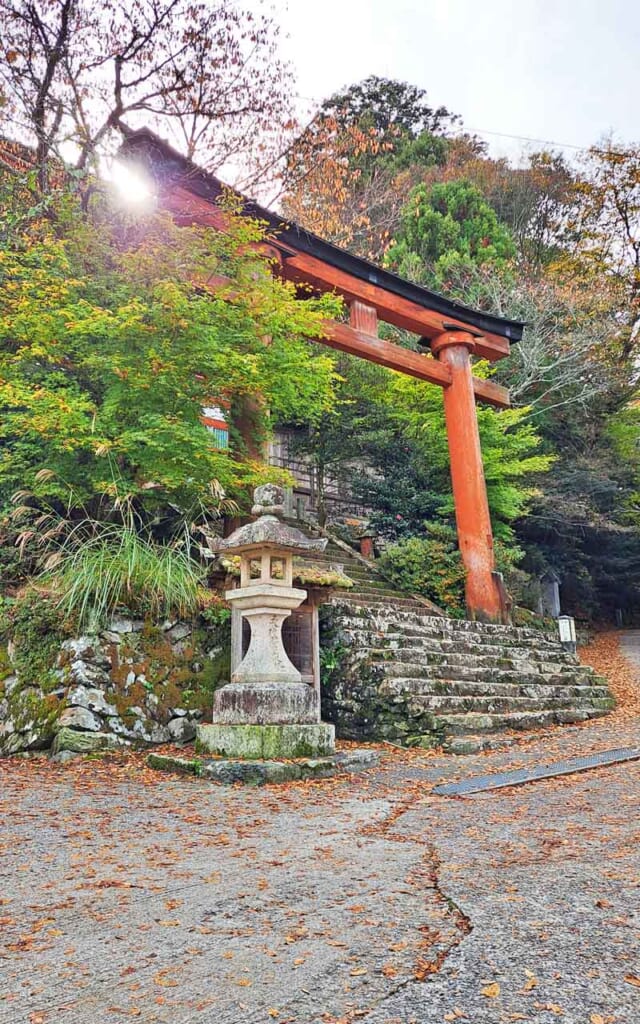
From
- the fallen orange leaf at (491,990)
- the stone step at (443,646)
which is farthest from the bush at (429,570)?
the fallen orange leaf at (491,990)

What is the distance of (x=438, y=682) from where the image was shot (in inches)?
283

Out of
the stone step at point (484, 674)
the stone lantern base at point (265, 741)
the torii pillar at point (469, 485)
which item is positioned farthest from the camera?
the torii pillar at point (469, 485)

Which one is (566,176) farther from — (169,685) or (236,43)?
(169,685)

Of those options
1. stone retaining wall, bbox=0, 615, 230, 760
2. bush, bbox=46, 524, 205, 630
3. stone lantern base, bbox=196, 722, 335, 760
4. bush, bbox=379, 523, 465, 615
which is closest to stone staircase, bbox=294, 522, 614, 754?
bush, bbox=379, 523, 465, 615

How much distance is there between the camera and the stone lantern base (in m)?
5.07

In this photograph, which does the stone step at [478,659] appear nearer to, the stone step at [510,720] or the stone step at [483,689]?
the stone step at [483,689]

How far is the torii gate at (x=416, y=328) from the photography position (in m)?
8.27

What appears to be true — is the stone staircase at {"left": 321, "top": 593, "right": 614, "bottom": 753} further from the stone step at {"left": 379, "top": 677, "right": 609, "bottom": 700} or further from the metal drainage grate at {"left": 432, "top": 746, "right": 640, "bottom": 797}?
the metal drainage grate at {"left": 432, "top": 746, "right": 640, "bottom": 797}

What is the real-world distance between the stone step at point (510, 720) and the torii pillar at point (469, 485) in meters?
2.39

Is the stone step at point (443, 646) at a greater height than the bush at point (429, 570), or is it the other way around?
the bush at point (429, 570)

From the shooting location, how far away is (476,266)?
16516 mm

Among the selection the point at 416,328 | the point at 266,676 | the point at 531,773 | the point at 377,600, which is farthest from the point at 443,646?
the point at 416,328

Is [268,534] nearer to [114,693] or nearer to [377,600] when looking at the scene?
[114,693]

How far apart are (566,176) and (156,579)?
63.5 feet
